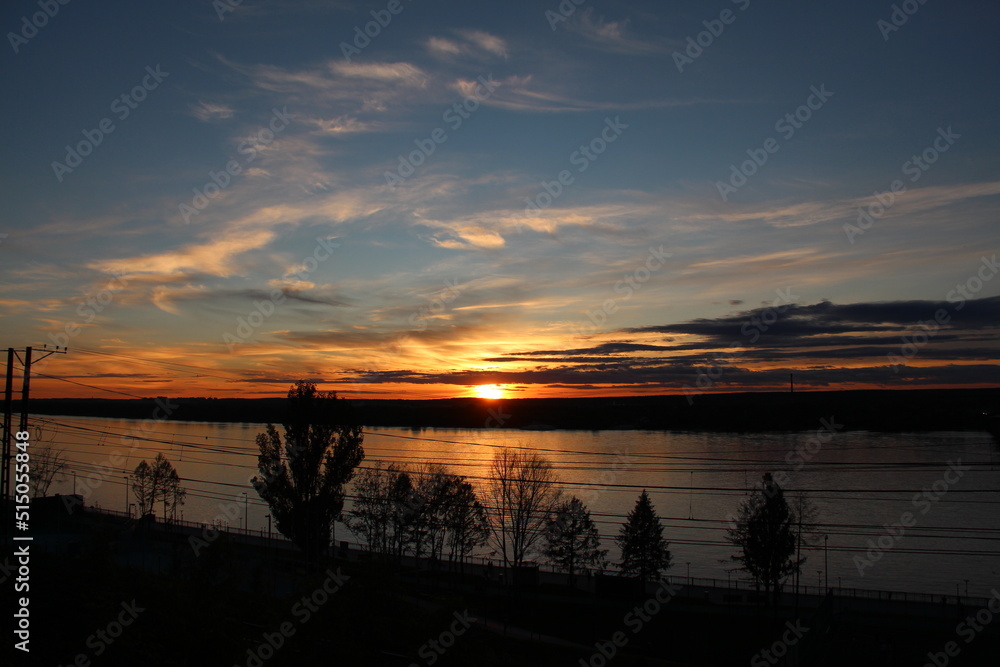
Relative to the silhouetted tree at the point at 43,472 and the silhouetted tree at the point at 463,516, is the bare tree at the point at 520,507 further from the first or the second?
the silhouetted tree at the point at 43,472

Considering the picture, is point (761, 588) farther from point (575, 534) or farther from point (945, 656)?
point (945, 656)

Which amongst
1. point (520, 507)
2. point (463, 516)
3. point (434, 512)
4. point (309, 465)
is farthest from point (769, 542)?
point (309, 465)

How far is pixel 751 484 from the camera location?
56.0m

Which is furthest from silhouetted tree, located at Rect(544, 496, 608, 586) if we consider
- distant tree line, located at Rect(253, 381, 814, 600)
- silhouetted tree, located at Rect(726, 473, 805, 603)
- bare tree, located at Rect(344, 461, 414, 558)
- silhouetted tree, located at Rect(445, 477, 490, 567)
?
bare tree, located at Rect(344, 461, 414, 558)

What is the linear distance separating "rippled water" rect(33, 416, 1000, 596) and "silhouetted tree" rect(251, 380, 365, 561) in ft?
9.27

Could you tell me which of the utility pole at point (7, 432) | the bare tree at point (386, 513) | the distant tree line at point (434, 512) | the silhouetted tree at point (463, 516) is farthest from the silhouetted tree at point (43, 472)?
the utility pole at point (7, 432)

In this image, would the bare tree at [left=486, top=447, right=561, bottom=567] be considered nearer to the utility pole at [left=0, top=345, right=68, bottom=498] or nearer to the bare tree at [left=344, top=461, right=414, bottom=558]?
the bare tree at [left=344, top=461, right=414, bottom=558]

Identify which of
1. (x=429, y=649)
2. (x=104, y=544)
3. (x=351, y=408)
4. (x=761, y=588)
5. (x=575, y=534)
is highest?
(x=351, y=408)

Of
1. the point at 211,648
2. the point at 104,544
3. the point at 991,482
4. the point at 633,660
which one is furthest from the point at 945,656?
the point at 991,482

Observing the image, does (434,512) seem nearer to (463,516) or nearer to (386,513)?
(463,516)

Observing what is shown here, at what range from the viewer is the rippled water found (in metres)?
40.8

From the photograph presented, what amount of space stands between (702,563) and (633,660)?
78.2 ft

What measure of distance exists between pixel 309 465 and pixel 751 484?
38982 mm

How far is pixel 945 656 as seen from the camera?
959 inches
